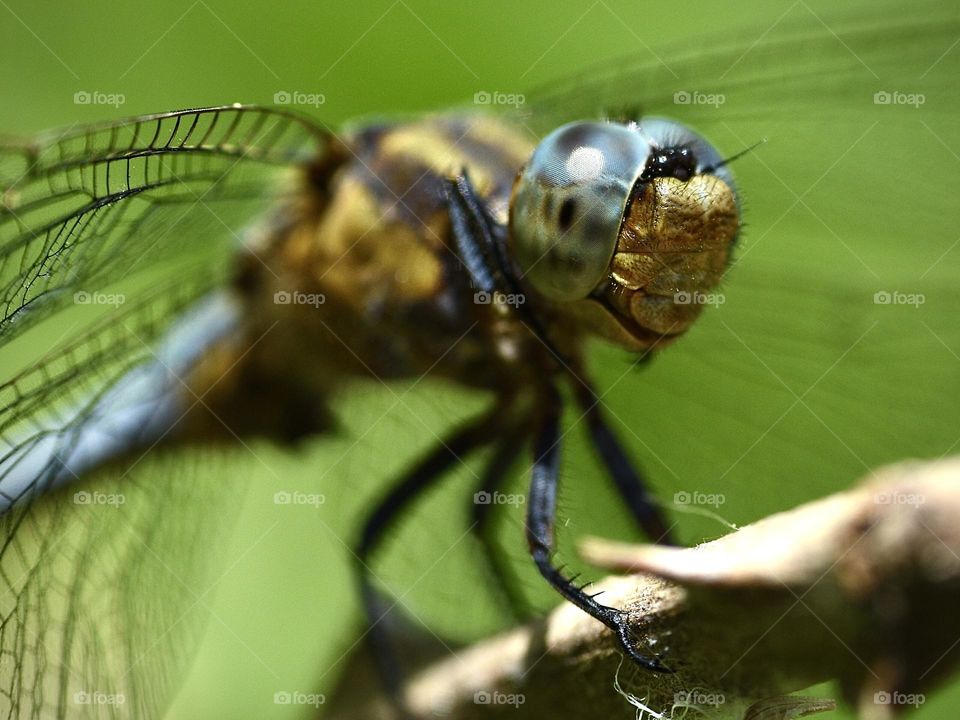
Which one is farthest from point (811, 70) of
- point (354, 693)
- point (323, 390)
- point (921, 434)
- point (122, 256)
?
point (354, 693)

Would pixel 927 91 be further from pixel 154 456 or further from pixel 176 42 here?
pixel 176 42

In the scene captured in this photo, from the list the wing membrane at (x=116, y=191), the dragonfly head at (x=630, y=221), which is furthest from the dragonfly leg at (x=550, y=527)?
the wing membrane at (x=116, y=191)

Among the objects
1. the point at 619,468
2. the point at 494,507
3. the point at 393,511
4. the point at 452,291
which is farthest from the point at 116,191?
the point at 619,468

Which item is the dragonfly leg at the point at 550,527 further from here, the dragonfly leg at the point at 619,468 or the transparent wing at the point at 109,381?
the transparent wing at the point at 109,381

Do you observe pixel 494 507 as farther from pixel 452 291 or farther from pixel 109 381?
pixel 109 381

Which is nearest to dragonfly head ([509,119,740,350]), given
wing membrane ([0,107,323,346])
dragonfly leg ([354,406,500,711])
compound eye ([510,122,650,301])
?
compound eye ([510,122,650,301])

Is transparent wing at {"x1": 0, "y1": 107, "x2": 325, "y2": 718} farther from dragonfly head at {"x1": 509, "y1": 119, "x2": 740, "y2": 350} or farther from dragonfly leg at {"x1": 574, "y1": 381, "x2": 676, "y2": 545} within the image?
dragonfly leg at {"x1": 574, "y1": 381, "x2": 676, "y2": 545}
